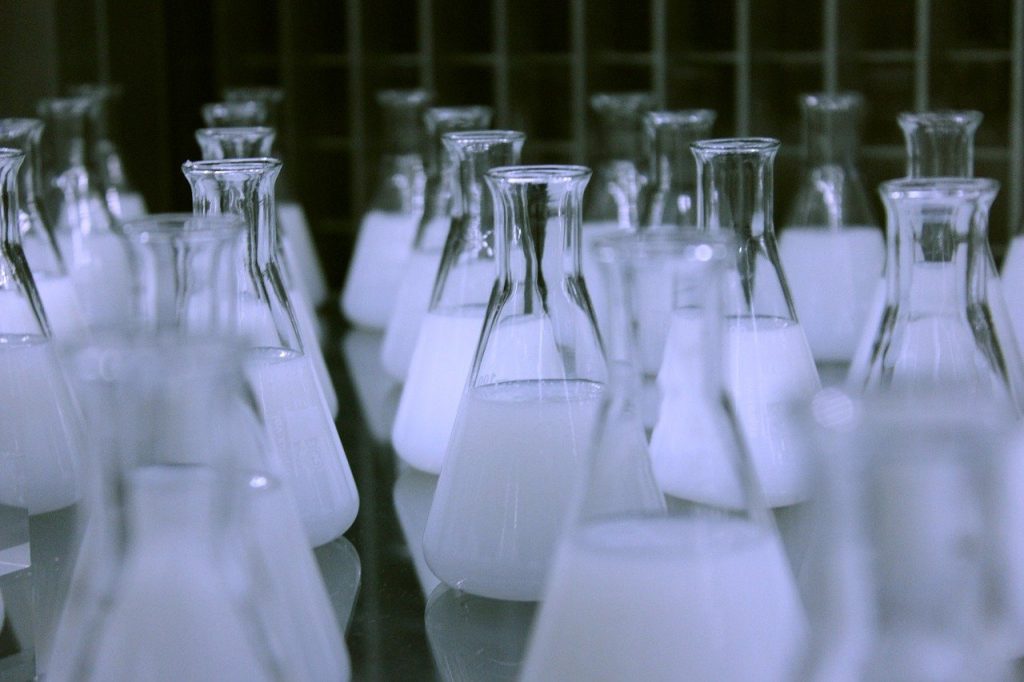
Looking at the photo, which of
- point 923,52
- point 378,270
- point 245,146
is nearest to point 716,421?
point 245,146

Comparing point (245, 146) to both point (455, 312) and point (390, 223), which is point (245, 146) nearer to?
point (455, 312)

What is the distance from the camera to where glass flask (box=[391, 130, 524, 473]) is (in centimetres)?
123

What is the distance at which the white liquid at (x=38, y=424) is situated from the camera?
104 cm

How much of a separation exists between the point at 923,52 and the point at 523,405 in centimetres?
158

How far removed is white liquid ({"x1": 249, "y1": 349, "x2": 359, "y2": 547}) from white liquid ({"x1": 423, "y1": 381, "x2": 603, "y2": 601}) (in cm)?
11

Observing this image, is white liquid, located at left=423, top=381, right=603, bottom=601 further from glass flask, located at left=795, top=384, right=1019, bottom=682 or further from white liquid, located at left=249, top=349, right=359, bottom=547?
glass flask, located at left=795, top=384, right=1019, bottom=682

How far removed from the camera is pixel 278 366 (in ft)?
3.34

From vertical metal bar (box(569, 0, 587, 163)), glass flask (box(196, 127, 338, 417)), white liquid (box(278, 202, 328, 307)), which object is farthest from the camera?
vertical metal bar (box(569, 0, 587, 163))

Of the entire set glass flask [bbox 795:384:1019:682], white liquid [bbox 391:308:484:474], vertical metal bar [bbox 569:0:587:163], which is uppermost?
vertical metal bar [bbox 569:0:587:163]

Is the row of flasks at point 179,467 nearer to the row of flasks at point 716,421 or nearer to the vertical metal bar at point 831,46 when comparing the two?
the row of flasks at point 716,421

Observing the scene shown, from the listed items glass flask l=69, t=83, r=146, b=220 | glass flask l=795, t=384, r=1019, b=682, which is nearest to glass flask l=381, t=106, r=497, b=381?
glass flask l=69, t=83, r=146, b=220

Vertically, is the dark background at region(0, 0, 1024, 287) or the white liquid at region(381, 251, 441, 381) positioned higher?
the dark background at region(0, 0, 1024, 287)

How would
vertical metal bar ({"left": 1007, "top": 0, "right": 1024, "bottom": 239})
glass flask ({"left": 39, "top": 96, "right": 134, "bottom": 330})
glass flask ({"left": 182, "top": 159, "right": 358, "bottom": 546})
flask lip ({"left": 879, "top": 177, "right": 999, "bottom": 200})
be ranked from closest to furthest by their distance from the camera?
flask lip ({"left": 879, "top": 177, "right": 999, "bottom": 200})
glass flask ({"left": 182, "top": 159, "right": 358, "bottom": 546})
glass flask ({"left": 39, "top": 96, "right": 134, "bottom": 330})
vertical metal bar ({"left": 1007, "top": 0, "right": 1024, "bottom": 239})

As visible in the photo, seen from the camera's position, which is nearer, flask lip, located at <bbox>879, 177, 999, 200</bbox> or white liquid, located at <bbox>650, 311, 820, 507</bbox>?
flask lip, located at <bbox>879, 177, 999, 200</bbox>
